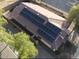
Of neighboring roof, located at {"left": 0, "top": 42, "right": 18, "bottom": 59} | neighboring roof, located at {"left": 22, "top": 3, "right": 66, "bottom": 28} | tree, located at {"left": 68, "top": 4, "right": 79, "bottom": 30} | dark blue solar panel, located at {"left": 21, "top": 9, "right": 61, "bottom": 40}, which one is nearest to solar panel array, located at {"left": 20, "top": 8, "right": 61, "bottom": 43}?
dark blue solar panel, located at {"left": 21, "top": 9, "right": 61, "bottom": 40}

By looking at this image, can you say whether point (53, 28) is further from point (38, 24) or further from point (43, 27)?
point (38, 24)

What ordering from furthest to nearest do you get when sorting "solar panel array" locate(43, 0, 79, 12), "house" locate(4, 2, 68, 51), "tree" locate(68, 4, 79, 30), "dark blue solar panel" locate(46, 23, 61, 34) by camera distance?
"solar panel array" locate(43, 0, 79, 12)
"tree" locate(68, 4, 79, 30)
"dark blue solar panel" locate(46, 23, 61, 34)
"house" locate(4, 2, 68, 51)

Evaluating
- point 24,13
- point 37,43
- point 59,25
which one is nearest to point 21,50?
point 37,43

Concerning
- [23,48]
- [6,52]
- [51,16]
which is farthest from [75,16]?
[6,52]

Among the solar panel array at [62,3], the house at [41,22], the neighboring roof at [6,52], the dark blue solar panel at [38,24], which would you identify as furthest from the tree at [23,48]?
the solar panel array at [62,3]

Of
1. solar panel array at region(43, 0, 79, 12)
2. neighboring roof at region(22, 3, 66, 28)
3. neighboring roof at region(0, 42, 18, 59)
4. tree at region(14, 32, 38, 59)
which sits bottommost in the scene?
solar panel array at region(43, 0, 79, 12)

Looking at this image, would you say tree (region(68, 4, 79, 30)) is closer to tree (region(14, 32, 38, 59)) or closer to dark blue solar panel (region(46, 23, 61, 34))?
dark blue solar panel (region(46, 23, 61, 34))

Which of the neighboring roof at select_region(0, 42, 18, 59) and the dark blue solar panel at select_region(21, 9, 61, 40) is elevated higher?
the neighboring roof at select_region(0, 42, 18, 59)

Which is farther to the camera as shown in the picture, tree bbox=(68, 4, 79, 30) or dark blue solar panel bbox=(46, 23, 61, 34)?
tree bbox=(68, 4, 79, 30)
